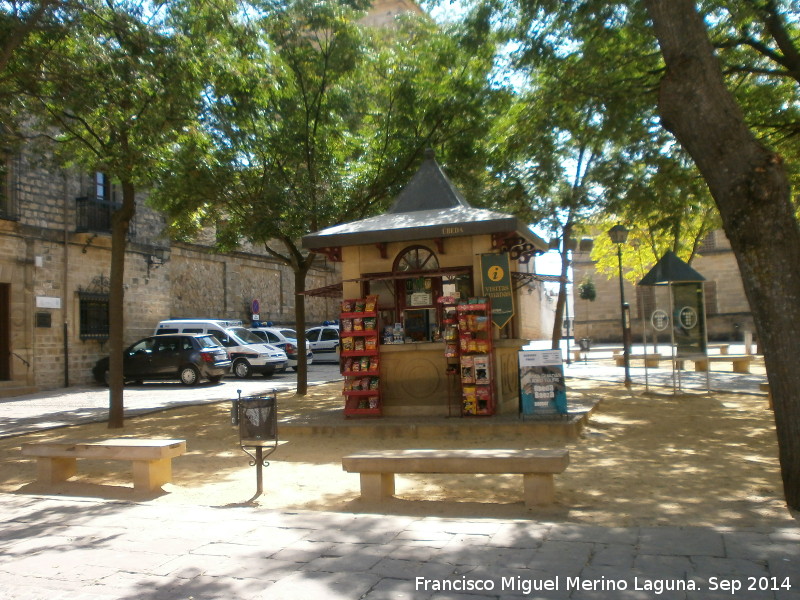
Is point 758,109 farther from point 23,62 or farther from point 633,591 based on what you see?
point 23,62

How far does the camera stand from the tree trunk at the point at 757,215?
5398mm

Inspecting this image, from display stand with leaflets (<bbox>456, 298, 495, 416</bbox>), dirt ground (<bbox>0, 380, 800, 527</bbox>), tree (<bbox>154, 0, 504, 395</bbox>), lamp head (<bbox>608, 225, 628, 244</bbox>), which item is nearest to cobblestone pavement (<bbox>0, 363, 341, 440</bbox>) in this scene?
dirt ground (<bbox>0, 380, 800, 527</bbox>)

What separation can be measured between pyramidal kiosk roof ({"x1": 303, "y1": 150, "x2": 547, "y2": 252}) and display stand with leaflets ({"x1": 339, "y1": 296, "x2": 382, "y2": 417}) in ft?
3.26

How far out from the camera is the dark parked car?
20828 mm

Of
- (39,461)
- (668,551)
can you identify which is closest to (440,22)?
(39,461)

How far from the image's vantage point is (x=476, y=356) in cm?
1042

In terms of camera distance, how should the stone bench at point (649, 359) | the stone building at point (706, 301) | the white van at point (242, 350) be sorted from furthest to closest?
the stone building at point (706, 301) < the white van at point (242, 350) < the stone bench at point (649, 359)

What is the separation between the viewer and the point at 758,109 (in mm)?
12328

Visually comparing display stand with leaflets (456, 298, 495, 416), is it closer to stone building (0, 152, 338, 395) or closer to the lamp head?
the lamp head

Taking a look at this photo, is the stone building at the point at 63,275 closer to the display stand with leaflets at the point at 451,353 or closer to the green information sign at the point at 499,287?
the green information sign at the point at 499,287

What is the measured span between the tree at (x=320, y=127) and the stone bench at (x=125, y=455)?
729 cm

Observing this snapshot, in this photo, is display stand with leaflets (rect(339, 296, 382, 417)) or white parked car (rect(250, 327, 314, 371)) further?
white parked car (rect(250, 327, 314, 371))

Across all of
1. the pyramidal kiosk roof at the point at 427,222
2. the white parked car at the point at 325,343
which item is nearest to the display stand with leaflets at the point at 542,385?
the pyramidal kiosk roof at the point at 427,222

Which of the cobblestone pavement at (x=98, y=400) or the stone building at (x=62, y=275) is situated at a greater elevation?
the stone building at (x=62, y=275)
